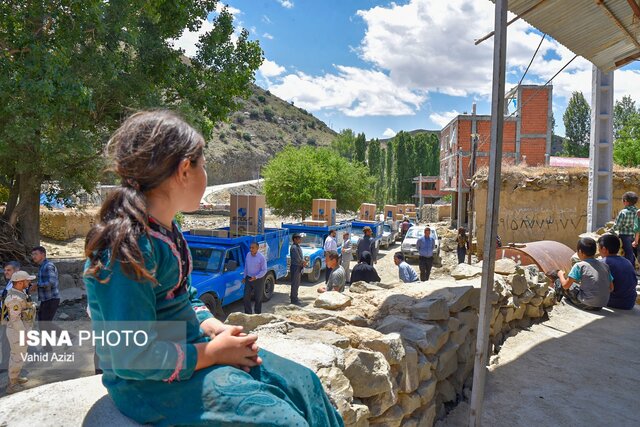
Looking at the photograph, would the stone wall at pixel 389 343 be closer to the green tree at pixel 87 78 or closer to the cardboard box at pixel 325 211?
the green tree at pixel 87 78

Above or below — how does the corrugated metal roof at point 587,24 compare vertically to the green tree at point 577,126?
below

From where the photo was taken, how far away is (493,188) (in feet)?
13.7

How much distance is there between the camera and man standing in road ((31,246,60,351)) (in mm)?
7230

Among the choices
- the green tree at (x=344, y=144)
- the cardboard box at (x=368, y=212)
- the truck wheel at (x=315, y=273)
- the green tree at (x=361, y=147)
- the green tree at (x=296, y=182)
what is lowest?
the truck wheel at (x=315, y=273)

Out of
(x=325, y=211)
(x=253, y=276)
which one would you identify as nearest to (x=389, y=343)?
(x=253, y=276)

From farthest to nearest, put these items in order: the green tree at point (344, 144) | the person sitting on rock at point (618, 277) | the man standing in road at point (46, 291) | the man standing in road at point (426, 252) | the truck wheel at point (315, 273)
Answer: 1. the green tree at point (344, 144)
2. the truck wheel at point (315, 273)
3. the man standing in road at point (426, 252)
4. the person sitting on rock at point (618, 277)
5. the man standing in road at point (46, 291)

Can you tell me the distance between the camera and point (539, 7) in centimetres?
657

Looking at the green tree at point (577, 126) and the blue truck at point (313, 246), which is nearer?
the blue truck at point (313, 246)

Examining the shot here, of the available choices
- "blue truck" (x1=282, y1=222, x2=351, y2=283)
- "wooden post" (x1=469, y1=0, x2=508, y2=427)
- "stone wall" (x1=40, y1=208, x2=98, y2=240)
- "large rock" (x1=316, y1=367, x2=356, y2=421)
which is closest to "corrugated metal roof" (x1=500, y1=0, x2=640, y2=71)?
"wooden post" (x1=469, y1=0, x2=508, y2=427)

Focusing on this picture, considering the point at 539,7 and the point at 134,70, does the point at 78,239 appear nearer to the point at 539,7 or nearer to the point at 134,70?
the point at 134,70

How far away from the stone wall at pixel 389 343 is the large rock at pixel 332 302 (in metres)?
0.01

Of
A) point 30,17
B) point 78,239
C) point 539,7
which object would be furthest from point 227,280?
point 78,239

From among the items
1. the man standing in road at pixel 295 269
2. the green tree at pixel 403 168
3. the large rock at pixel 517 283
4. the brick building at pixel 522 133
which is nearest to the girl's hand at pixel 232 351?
the large rock at pixel 517 283

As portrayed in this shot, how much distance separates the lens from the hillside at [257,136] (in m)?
77.1
